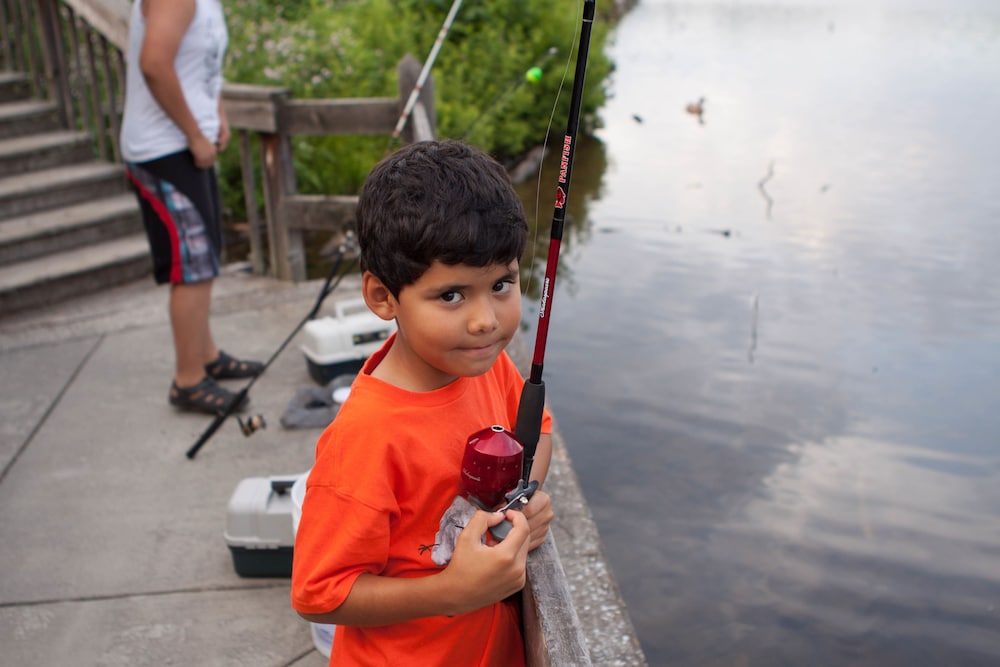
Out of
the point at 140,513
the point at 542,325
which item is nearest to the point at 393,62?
the point at 140,513

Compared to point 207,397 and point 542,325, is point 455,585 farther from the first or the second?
point 207,397

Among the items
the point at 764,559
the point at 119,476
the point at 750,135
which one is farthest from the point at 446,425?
the point at 750,135

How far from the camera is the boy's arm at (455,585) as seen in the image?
1510 mm

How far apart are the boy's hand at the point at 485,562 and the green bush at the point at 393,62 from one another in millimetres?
4740

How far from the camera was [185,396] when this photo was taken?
163 inches

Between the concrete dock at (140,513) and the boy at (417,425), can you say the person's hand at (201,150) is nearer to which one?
the concrete dock at (140,513)

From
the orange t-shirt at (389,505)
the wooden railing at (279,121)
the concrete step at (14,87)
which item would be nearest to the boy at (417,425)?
the orange t-shirt at (389,505)

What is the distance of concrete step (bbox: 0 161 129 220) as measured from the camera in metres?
6.12

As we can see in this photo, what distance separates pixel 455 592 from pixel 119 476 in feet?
8.74

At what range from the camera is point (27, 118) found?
268 inches

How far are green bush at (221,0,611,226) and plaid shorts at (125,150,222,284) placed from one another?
8.42ft

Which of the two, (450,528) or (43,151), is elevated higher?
(450,528)

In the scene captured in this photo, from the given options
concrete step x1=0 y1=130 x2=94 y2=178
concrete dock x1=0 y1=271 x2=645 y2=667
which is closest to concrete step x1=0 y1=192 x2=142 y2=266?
concrete step x1=0 y1=130 x2=94 y2=178

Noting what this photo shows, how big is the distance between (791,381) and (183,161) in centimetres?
433
